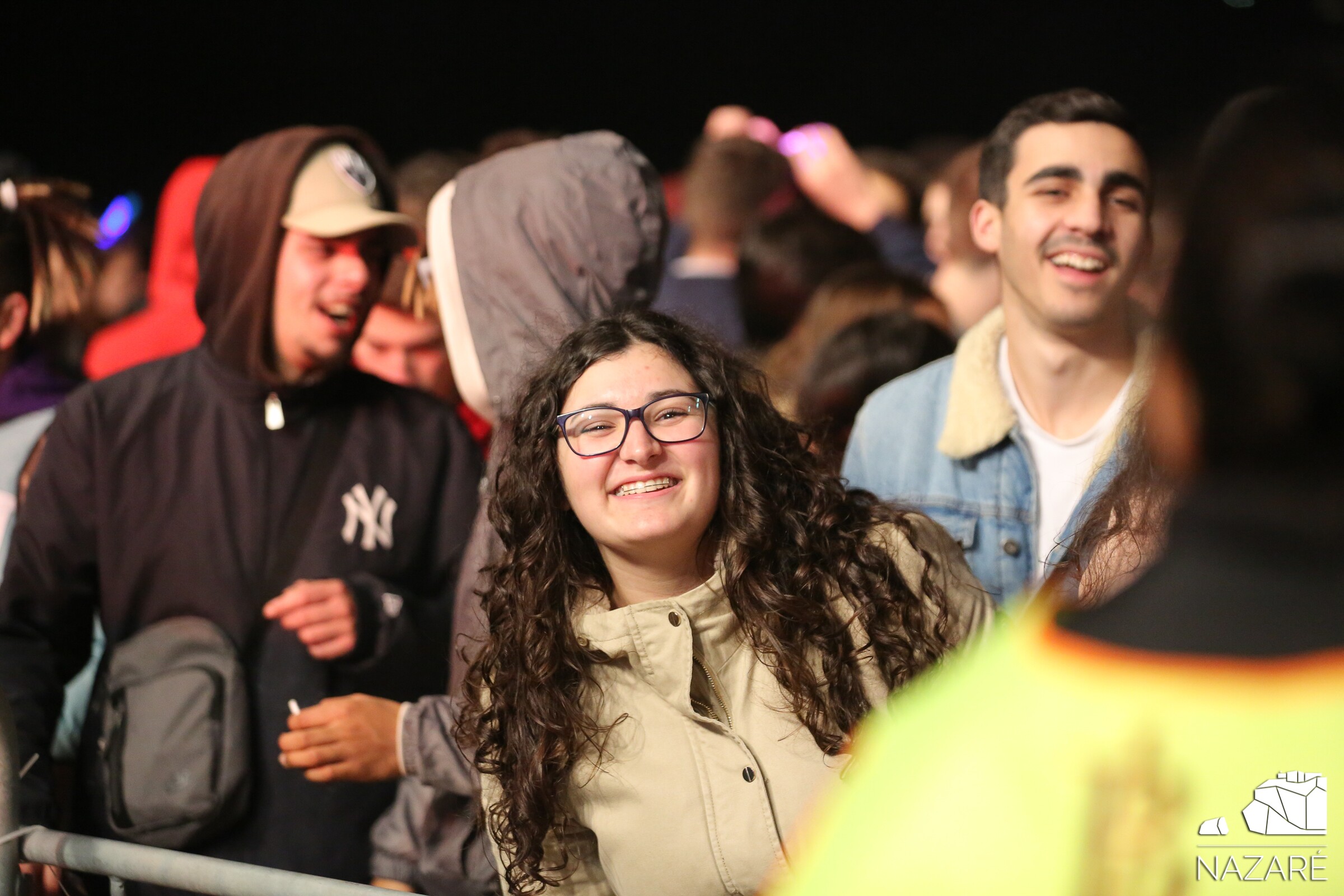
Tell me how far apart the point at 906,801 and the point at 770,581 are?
3.84 feet

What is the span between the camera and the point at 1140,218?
2303 millimetres

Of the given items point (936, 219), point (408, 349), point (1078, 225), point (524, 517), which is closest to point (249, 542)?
point (524, 517)

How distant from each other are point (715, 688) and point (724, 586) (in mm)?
143

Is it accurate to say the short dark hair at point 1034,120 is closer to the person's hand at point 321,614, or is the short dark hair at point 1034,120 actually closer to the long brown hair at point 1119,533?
the long brown hair at point 1119,533

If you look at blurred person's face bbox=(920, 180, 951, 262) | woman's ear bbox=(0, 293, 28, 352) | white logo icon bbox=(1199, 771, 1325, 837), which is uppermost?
blurred person's face bbox=(920, 180, 951, 262)

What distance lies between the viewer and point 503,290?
89.0 inches

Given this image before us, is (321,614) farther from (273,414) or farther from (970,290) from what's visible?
(970,290)

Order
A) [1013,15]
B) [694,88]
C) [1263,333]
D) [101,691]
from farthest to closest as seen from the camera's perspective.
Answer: [694,88], [1013,15], [101,691], [1263,333]

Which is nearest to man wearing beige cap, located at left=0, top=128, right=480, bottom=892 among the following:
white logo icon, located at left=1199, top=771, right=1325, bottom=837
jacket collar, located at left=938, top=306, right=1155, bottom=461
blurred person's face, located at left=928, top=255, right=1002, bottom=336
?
jacket collar, located at left=938, top=306, right=1155, bottom=461

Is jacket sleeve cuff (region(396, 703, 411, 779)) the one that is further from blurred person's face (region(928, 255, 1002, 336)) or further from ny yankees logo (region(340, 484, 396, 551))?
blurred person's face (region(928, 255, 1002, 336))

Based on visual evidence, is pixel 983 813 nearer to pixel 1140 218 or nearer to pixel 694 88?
pixel 1140 218

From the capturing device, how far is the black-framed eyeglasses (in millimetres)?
1896

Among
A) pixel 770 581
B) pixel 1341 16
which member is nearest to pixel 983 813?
pixel 1341 16

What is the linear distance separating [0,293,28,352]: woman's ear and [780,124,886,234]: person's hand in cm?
288
